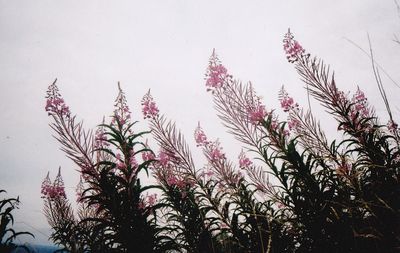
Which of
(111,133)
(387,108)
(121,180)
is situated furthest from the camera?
(111,133)

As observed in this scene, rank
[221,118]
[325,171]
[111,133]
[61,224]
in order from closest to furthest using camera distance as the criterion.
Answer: [111,133], [325,171], [221,118], [61,224]

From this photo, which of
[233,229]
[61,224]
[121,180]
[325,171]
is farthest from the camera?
[61,224]

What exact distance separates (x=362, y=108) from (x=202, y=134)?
4.38 m

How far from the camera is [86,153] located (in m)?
3.41

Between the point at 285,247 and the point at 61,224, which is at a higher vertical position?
the point at 61,224

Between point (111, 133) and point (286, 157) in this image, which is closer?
point (111, 133)

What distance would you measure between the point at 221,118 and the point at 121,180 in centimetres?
201

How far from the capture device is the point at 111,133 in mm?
3604

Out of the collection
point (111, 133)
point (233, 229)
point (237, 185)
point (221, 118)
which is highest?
point (221, 118)

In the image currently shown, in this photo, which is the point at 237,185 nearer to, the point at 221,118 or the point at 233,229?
the point at 233,229

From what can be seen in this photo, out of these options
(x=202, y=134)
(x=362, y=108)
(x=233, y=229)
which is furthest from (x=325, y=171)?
(x=362, y=108)

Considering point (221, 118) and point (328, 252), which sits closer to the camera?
point (328, 252)

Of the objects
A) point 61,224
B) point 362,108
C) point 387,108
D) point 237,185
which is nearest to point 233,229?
point 237,185

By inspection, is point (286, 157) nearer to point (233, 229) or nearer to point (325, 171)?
point (325, 171)
